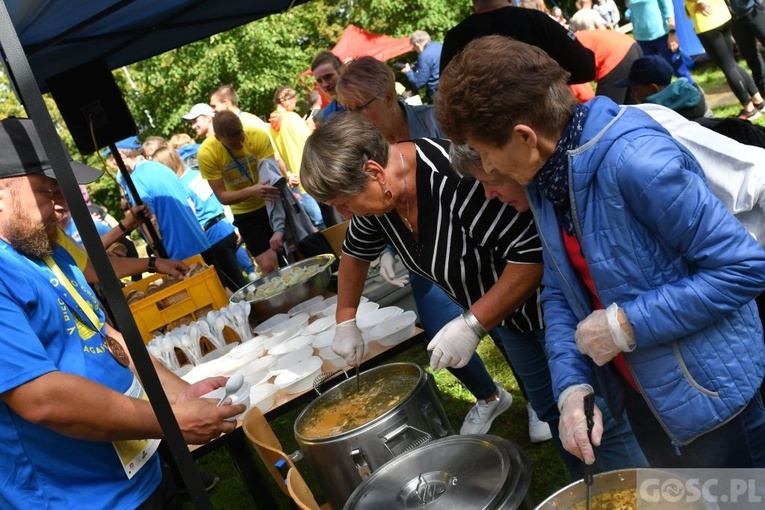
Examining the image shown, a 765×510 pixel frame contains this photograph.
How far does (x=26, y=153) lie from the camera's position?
198 cm

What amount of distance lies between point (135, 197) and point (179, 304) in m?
1.78

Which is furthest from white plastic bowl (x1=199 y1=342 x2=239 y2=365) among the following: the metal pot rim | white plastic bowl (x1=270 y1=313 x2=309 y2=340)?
the metal pot rim

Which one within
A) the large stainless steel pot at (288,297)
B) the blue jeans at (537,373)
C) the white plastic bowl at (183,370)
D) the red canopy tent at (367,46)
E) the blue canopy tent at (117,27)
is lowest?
the blue jeans at (537,373)

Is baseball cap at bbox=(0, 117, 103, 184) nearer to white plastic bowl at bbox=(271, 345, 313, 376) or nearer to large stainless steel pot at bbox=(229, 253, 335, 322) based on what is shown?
white plastic bowl at bbox=(271, 345, 313, 376)

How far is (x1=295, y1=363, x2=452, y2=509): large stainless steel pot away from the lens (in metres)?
2.03

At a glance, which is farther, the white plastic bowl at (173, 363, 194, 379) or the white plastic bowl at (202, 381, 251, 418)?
the white plastic bowl at (173, 363, 194, 379)

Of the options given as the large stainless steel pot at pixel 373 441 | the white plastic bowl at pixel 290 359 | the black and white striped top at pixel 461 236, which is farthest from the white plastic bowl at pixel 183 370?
the black and white striped top at pixel 461 236

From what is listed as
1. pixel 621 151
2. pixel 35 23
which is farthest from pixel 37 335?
pixel 35 23

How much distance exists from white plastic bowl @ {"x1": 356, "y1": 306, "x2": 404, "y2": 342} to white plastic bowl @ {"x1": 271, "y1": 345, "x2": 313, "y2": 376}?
27 cm

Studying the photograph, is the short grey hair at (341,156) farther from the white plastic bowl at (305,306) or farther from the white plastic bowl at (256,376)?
the white plastic bowl at (305,306)

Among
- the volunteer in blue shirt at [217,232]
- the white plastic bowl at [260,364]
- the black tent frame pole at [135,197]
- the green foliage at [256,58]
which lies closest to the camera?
the white plastic bowl at [260,364]

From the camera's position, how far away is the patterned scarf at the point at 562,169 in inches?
59.8

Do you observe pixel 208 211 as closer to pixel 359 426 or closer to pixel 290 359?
pixel 290 359

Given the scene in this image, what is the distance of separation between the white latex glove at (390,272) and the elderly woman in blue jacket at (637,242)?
229 cm
